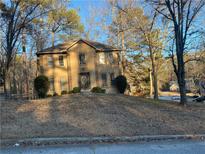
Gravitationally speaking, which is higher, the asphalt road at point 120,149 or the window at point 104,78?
the window at point 104,78

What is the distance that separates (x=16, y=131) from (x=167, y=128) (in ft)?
17.7

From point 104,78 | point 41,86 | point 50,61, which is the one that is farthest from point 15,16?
point 104,78

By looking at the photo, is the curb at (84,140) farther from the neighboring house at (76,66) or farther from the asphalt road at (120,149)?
the neighboring house at (76,66)

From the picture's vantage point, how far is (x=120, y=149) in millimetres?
6836

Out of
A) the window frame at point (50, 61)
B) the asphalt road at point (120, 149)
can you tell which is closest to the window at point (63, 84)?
the window frame at point (50, 61)

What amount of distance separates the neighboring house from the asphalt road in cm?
2349

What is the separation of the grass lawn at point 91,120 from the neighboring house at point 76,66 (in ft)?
53.8

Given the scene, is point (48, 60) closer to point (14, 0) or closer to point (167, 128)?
point (14, 0)

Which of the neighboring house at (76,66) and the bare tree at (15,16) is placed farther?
the neighboring house at (76,66)

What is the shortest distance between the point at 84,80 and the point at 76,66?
1939mm

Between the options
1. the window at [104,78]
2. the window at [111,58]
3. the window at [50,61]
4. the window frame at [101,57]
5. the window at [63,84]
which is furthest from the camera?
the window at [111,58]

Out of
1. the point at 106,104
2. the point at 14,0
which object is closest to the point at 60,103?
the point at 106,104

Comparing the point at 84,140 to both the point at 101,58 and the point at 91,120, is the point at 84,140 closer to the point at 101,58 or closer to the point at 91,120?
the point at 91,120

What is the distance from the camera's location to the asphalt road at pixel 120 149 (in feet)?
21.5
